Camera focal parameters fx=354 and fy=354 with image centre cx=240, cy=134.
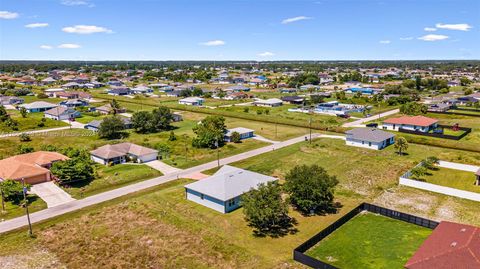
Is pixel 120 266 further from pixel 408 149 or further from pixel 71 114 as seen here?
pixel 71 114

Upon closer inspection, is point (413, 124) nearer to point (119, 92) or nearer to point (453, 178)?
point (453, 178)

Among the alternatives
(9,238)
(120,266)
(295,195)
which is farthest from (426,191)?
(9,238)

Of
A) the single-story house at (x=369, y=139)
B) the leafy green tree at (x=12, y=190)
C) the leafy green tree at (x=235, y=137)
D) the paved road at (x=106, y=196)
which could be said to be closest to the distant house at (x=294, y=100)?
the single-story house at (x=369, y=139)

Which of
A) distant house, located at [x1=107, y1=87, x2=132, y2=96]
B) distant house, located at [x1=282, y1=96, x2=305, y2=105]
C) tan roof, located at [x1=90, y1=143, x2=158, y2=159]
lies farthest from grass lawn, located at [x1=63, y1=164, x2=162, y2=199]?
distant house, located at [x1=107, y1=87, x2=132, y2=96]

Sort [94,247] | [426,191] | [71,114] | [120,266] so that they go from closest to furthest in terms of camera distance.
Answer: [120,266]
[94,247]
[426,191]
[71,114]

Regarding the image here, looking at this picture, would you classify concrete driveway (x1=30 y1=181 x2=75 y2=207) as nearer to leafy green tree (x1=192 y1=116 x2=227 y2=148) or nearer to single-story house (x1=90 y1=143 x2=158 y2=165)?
single-story house (x1=90 y1=143 x2=158 y2=165)
